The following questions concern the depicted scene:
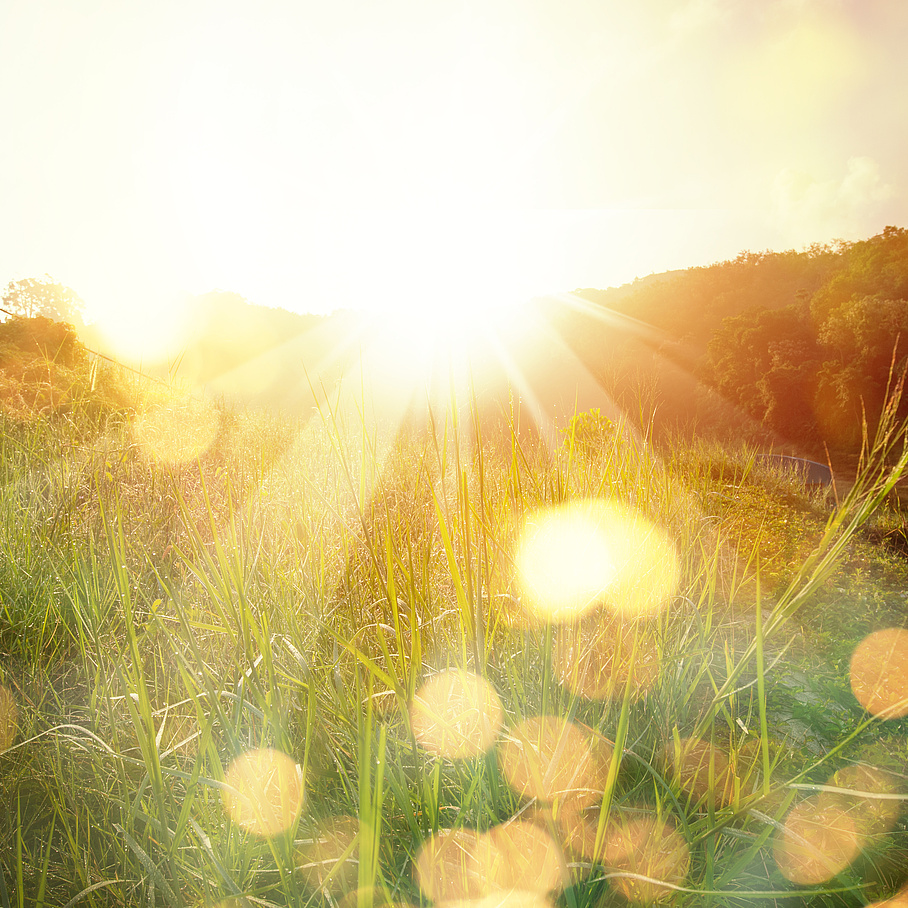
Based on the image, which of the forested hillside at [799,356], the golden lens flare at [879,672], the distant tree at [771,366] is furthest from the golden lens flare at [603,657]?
the distant tree at [771,366]

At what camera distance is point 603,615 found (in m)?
1.36

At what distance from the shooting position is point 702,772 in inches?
50.6

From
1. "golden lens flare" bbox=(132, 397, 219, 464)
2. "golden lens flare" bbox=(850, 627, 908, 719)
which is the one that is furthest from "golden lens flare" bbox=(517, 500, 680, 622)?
"golden lens flare" bbox=(132, 397, 219, 464)

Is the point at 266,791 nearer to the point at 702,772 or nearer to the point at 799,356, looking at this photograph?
the point at 702,772

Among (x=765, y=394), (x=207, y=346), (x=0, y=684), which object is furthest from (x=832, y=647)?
(x=207, y=346)

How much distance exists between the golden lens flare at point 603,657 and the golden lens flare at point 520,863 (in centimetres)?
33

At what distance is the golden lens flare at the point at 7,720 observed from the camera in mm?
1337

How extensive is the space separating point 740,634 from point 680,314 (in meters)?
18.0

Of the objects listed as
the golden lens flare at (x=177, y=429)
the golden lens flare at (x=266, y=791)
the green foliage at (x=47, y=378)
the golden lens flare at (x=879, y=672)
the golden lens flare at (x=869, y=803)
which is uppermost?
the green foliage at (x=47, y=378)

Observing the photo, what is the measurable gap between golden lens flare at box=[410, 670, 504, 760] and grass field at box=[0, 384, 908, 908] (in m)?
0.01

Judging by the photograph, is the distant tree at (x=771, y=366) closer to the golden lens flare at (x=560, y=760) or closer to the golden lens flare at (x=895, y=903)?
the golden lens flare at (x=895, y=903)

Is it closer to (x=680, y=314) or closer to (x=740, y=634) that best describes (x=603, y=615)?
(x=740, y=634)

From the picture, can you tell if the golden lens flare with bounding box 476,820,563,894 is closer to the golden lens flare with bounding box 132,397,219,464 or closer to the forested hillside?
the golden lens flare with bounding box 132,397,219,464

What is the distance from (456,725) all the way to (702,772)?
0.72 metres
